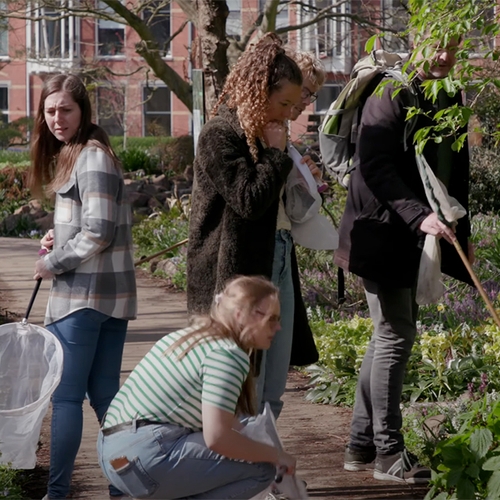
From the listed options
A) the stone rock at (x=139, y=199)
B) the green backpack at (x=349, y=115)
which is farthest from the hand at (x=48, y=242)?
the stone rock at (x=139, y=199)

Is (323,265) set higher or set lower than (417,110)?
lower

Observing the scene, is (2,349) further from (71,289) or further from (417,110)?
(417,110)

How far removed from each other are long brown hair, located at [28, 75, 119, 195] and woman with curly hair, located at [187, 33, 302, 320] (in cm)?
43

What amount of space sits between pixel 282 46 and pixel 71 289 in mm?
1197

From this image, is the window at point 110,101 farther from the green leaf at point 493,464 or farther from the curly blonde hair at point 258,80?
the green leaf at point 493,464

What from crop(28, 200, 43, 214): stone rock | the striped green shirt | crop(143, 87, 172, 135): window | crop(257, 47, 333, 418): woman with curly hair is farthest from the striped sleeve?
crop(143, 87, 172, 135): window

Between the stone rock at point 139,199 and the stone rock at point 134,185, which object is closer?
the stone rock at point 139,199

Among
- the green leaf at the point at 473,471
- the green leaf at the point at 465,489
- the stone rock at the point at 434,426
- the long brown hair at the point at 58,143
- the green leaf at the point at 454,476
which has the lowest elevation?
the stone rock at the point at 434,426

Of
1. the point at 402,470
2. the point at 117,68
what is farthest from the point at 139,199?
the point at 117,68

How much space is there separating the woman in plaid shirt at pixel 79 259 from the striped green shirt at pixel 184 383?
0.62 m

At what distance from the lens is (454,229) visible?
4.04 metres

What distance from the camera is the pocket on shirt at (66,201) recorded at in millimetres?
3693

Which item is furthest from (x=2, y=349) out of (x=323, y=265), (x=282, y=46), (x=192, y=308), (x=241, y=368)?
(x=323, y=265)

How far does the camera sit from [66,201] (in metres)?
3.73
